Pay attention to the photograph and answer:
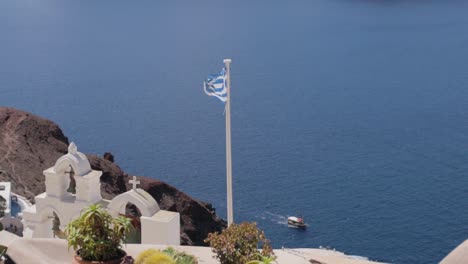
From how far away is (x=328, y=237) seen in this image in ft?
186

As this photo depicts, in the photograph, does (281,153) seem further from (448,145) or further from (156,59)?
(156,59)

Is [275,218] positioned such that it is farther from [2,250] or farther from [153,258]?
[153,258]

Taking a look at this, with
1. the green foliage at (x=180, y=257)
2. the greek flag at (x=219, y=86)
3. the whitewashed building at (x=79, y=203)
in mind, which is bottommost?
the green foliage at (x=180, y=257)

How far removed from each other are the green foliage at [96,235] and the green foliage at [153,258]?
44 centimetres

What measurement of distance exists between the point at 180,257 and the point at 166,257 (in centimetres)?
66

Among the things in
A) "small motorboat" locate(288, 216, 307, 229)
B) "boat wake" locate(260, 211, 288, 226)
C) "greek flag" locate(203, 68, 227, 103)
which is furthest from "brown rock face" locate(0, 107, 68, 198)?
"small motorboat" locate(288, 216, 307, 229)

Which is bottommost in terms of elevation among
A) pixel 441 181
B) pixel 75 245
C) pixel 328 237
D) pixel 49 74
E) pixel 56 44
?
pixel 75 245

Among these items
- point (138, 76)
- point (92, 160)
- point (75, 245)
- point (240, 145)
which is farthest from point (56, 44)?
point (75, 245)

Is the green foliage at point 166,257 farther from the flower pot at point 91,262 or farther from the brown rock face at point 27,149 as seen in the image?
the brown rock face at point 27,149

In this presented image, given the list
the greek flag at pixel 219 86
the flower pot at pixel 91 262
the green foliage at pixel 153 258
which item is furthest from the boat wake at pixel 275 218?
the green foliage at pixel 153 258

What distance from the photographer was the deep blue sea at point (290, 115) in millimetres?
60312

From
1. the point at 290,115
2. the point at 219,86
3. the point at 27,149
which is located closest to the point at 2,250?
the point at 219,86

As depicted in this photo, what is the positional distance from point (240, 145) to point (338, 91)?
87.8 feet

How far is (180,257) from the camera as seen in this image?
9.98 metres
